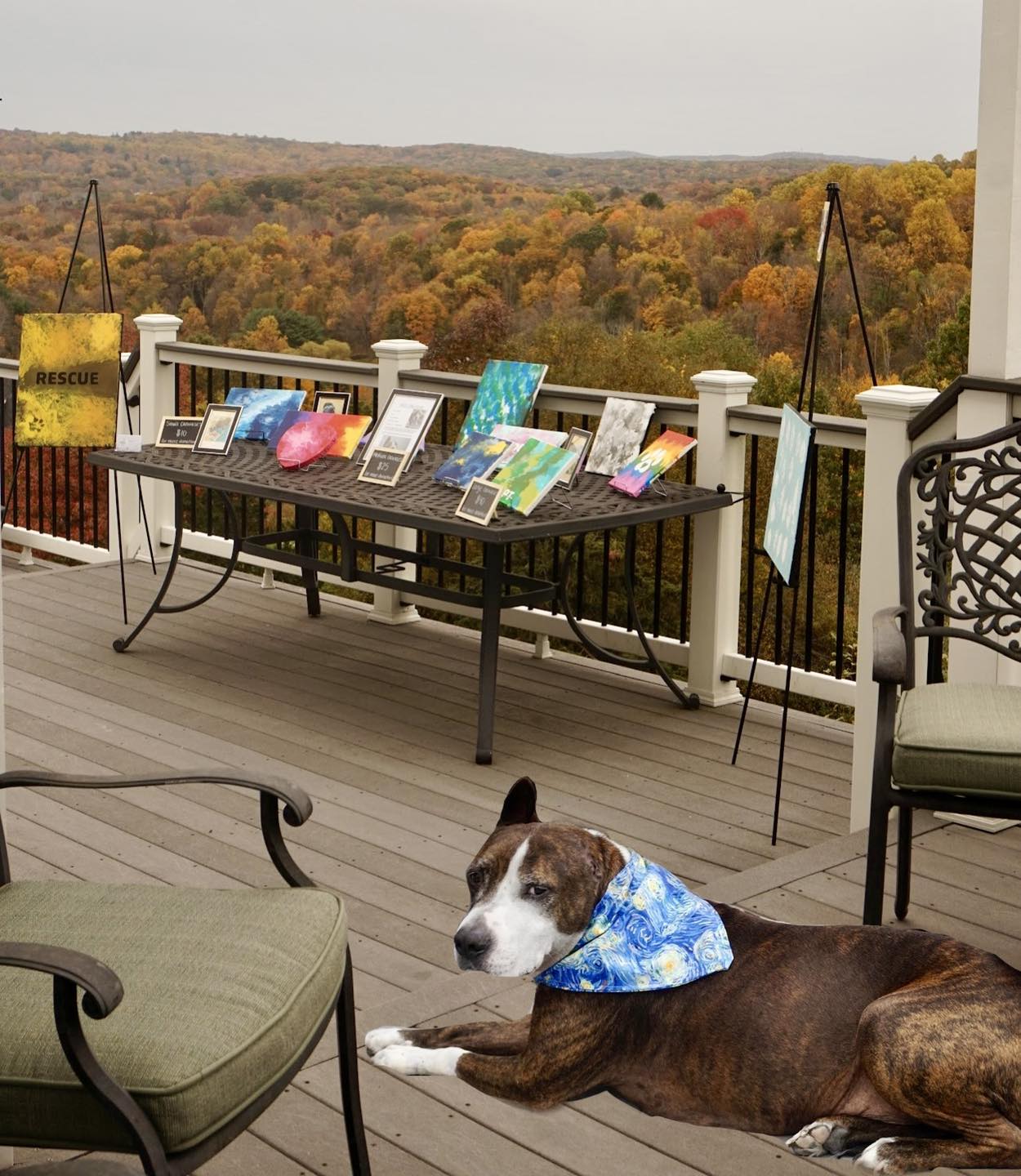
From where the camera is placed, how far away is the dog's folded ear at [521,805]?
7.76 feet

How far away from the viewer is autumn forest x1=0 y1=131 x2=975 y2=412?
19578mm

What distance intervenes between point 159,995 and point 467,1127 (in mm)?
704

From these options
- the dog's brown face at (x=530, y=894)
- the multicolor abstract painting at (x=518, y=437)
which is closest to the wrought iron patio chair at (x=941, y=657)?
the dog's brown face at (x=530, y=894)

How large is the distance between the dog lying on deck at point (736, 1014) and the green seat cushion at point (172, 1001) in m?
0.35

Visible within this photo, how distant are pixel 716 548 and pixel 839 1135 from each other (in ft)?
9.39

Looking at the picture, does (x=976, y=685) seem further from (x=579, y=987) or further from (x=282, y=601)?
(x=282, y=601)

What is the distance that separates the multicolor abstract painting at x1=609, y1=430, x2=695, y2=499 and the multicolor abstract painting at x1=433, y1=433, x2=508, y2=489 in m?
0.39

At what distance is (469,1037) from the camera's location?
2486mm

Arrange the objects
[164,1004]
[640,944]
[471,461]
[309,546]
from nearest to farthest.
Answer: [164,1004]
[640,944]
[471,461]
[309,546]

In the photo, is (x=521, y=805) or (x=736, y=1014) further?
(x=521, y=805)

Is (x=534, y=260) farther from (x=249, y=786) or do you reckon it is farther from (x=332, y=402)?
(x=249, y=786)

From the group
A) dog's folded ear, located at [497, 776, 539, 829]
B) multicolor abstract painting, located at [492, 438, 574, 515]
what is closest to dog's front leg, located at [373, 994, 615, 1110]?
dog's folded ear, located at [497, 776, 539, 829]

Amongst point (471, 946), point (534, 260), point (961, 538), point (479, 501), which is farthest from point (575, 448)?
Answer: point (534, 260)

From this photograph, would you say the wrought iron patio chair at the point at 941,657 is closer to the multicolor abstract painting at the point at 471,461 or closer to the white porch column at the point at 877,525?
the white porch column at the point at 877,525
